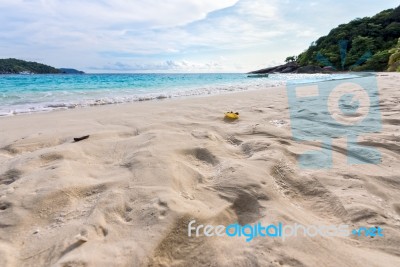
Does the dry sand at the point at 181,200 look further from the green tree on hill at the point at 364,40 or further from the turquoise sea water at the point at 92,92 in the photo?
the green tree on hill at the point at 364,40

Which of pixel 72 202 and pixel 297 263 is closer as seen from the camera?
pixel 297 263

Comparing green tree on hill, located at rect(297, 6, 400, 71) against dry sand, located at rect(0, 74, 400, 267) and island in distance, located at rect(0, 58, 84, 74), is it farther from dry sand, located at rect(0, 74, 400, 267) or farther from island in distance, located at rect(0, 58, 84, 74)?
island in distance, located at rect(0, 58, 84, 74)

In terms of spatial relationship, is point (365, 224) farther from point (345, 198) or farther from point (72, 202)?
point (72, 202)

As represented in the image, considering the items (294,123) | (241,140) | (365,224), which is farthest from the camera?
(294,123)

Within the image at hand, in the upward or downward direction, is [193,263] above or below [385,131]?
below

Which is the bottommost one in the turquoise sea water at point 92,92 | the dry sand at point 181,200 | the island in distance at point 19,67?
the dry sand at point 181,200

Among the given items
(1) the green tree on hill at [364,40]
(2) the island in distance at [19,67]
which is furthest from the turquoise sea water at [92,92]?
(2) the island in distance at [19,67]

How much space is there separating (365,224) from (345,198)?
24 cm

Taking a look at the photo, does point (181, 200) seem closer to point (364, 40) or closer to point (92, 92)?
point (92, 92)

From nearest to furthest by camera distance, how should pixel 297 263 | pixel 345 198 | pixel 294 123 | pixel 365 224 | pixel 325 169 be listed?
pixel 297 263, pixel 365 224, pixel 345 198, pixel 325 169, pixel 294 123

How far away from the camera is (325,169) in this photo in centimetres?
201

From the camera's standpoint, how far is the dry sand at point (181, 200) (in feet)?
3.79

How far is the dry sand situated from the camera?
1156 mm

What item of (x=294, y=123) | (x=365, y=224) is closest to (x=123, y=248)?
(x=365, y=224)
